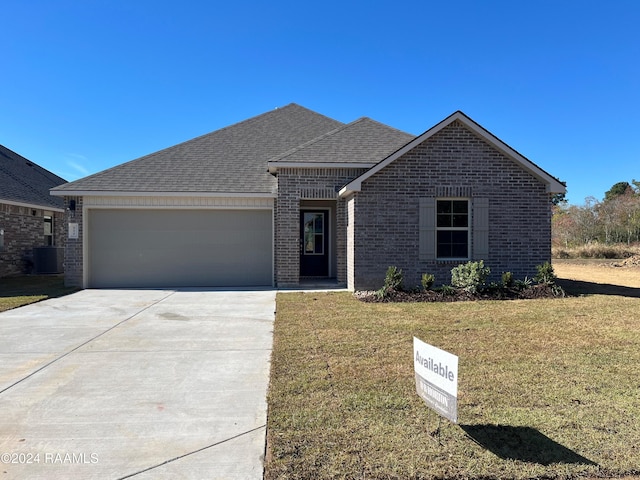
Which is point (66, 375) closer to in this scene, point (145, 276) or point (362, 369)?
point (362, 369)

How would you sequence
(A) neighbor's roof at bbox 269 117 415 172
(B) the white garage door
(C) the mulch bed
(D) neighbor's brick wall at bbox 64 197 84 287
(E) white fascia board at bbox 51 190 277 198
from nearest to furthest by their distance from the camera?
(C) the mulch bed, (A) neighbor's roof at bbox 269 117 415 172, (E) white fascia board at bbox 51 190 277 198, (D) neighbor's brick wall at bbox 64 197 84 287, (B) the white garage door

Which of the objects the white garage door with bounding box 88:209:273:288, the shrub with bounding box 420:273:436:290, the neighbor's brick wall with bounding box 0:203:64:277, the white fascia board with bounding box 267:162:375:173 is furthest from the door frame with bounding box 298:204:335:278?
the neighbor's brick wall with bounding box 0:203:64:277

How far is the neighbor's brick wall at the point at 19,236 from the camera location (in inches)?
635

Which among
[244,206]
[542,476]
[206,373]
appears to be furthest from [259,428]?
[244,206]

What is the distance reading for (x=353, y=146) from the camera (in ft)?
43.0

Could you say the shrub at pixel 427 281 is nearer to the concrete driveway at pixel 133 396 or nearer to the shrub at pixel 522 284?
the shrub at pixel 522 284

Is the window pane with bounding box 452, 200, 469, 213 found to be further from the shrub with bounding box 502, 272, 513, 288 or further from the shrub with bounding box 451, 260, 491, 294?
the shrub with bounding box 502, 272, 513, 288

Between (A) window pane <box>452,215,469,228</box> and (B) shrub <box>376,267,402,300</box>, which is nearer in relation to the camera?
(B) shrub <box>376,267,402,300</box>

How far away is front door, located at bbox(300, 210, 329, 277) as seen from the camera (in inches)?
570

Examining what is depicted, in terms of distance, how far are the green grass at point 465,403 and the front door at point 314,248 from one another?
7.12 m

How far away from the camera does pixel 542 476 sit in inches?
115

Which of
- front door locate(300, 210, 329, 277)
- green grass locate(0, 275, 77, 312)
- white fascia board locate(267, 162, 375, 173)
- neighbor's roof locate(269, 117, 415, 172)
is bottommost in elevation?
green grass locate(0, 275, 77, 312)

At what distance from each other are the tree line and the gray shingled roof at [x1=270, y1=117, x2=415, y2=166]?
22.0 m

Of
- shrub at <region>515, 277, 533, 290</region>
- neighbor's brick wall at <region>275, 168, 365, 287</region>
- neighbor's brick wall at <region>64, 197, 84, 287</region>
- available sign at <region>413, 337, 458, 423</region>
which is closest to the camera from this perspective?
available sign at <region>413, 337, 458, 423</region>
